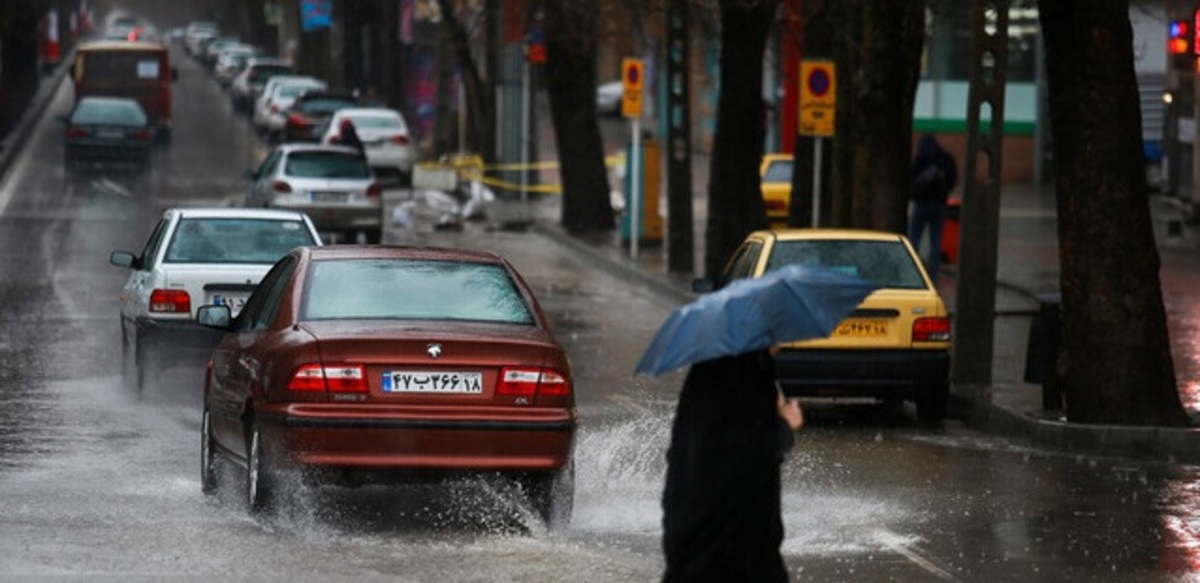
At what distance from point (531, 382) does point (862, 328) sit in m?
5.97

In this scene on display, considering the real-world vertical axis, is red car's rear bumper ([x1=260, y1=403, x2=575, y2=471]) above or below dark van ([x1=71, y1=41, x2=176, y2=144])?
above

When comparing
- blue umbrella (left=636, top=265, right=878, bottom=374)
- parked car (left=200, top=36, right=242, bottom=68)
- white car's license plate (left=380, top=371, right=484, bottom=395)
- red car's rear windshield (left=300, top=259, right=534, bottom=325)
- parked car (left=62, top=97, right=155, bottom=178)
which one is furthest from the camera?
parked car (left=200, top=36, right=242, bottom=68)

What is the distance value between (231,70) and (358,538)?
82.0m

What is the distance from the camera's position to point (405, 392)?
1230 centimetres

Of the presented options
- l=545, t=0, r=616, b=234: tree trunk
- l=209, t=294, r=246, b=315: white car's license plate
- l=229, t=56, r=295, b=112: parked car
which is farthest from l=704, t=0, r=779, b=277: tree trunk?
l=229, t=56, r=295, b=112: parked car

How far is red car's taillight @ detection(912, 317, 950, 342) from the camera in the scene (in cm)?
1806

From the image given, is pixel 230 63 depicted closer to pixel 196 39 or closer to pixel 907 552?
pixel 196 39

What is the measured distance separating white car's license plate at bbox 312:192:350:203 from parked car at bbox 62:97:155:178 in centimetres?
1518

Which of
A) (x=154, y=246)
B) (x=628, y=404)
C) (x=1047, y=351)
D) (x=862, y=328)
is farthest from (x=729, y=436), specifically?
(x=154, y=246)

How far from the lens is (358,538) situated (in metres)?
12.4

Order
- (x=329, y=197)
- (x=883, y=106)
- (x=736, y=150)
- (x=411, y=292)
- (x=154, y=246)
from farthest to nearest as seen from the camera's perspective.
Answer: (x=329, y=197), (x=736, y=150), (x=883, y=106), (x=154, y=246), (x=411, y=292)

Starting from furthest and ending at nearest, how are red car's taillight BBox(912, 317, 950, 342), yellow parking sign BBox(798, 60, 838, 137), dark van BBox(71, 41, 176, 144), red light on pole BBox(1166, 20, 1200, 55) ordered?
dark van BBox(71, 41, 176, 144) < red light on pole BBox(1166, 20, 1200, 55) < yellow parking sign BBox(798, 60, 838, 137) < red car's taillight BBox(912, 317, 950, 342)

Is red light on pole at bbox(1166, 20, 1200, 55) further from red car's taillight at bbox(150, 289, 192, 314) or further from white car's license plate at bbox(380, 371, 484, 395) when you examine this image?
white car's license plate at bbox(380, 371, 484, 395)

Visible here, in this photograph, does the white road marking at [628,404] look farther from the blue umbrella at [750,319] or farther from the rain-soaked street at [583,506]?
the blue umbrella at [750,319]
